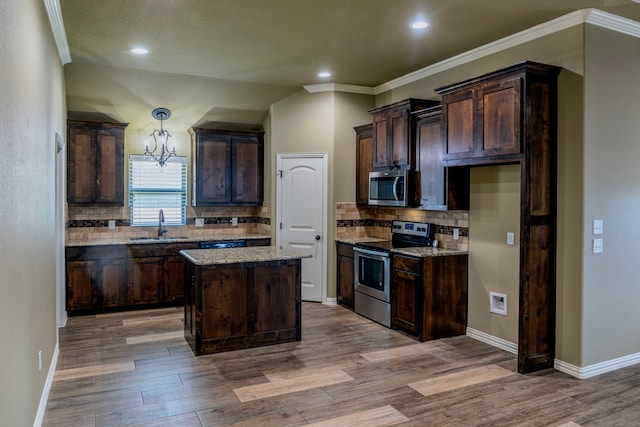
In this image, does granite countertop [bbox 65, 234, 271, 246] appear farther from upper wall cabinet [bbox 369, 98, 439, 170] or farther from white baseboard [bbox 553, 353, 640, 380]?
white baseboard [bbox 553, 353, 640, 380]

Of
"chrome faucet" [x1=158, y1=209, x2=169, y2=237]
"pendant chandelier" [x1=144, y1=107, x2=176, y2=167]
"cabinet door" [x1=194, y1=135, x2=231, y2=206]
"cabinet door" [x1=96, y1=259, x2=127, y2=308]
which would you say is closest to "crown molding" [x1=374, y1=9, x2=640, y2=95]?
"cabinet door" [x1=194, y1=135, x2=231, y2=206]

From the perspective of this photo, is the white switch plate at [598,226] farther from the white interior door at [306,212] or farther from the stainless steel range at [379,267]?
the white interior door at [306,212]

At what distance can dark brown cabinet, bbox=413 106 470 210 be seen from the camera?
4.89 meters

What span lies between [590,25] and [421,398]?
323cm

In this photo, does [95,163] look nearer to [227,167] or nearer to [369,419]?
[227,167]

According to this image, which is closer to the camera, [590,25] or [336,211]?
[590,25]

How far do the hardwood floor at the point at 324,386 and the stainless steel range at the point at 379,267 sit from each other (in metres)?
0.50

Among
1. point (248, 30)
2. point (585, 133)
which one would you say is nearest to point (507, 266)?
point (585, 133)

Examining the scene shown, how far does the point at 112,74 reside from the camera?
5742mm

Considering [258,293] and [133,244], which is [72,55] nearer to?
[133,244]

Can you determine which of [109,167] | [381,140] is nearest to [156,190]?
[109,167]

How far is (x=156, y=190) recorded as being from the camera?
6.93 metres

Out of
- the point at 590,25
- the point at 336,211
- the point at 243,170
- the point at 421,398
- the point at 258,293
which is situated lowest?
the point at 421,398

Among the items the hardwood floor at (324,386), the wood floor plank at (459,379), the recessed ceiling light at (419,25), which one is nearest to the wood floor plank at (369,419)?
the hardwood floor at (324,386)
